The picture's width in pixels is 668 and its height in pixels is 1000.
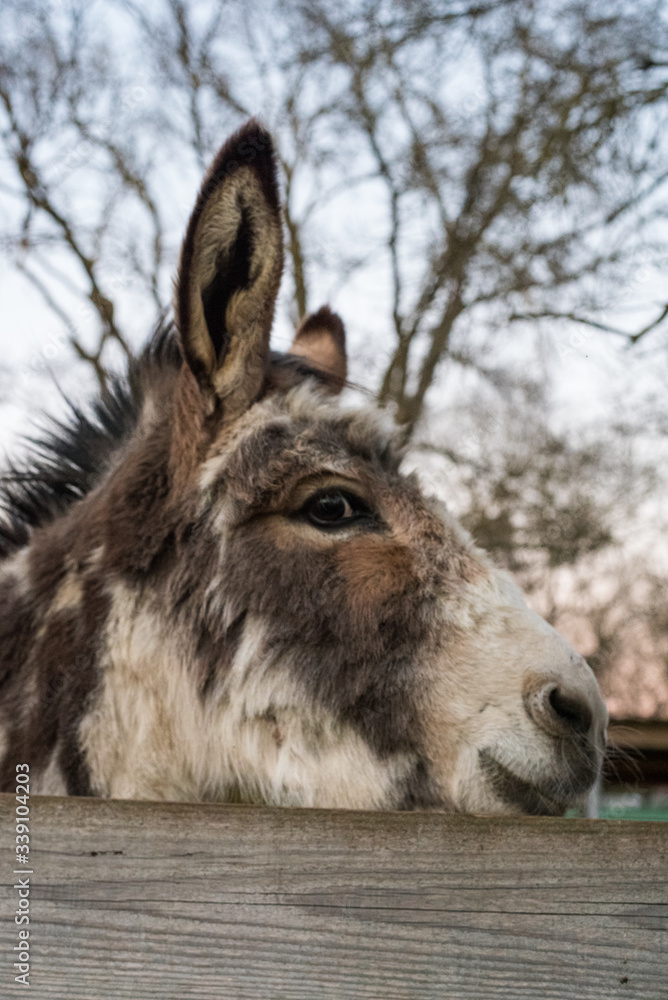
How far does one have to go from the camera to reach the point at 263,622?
1.78 meters

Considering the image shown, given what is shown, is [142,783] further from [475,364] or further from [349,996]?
[475,364]

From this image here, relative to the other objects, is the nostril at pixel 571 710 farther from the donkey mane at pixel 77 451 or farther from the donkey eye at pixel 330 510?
the donkey mane at pixel 77 451

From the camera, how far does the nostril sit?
1574 mm

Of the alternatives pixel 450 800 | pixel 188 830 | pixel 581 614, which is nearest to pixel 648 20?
pixel 581 614

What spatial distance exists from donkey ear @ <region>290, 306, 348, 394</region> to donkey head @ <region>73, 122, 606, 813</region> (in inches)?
32.3

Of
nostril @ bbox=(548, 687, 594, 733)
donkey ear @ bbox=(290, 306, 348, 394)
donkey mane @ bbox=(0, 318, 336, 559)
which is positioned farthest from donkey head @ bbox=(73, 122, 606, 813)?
donkey ear @ bbox=(290, 306, 348, 394)

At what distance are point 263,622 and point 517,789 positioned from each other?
610 mm

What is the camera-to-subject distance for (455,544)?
1909 mm

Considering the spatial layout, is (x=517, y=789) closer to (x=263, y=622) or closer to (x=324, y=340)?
(x=263, y=622)

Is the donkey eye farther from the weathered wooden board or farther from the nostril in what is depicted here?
the weathered wooden board

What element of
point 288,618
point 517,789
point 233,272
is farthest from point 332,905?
point 233,272

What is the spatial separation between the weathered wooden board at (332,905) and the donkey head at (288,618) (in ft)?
1.40

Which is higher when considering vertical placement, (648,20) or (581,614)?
(648,20)

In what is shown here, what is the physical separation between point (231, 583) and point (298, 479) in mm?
279
